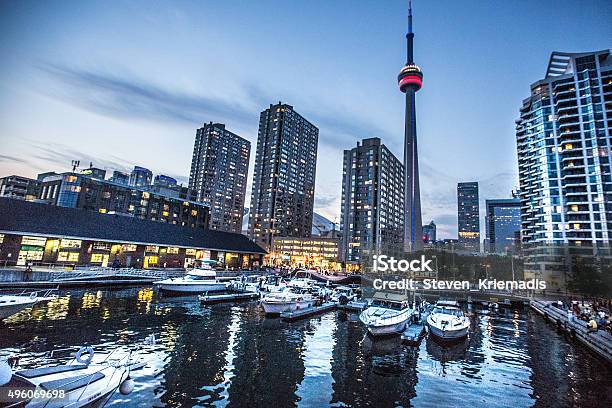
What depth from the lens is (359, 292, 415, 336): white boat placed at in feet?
83.9

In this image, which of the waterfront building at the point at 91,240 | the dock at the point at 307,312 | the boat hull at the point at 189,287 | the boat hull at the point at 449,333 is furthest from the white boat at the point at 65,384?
the waterfront building at the point at 91,240

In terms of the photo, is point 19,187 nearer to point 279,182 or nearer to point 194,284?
point 279,182

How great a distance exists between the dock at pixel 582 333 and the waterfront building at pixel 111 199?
385ft

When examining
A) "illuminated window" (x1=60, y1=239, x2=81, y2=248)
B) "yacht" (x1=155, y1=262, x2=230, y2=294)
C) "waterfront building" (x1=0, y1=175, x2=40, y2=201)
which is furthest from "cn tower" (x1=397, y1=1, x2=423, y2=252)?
"waterfront building" (x1=0, y1=175, x2=40, y2=201)

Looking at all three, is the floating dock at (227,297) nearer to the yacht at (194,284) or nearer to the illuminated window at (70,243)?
the yacht at (194,284)

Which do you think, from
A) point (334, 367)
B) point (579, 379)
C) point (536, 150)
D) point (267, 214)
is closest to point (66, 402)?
point (334, 367)

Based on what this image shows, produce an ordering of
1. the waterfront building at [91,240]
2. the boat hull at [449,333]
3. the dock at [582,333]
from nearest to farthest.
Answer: the dock at [582,333]
the boat hull at [449,333]
the waterfront building at [91,240]

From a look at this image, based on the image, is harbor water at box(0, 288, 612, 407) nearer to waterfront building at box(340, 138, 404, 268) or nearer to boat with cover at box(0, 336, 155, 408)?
boat with cover at box(0, 336, 155, 408)

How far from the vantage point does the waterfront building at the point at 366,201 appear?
148875mm

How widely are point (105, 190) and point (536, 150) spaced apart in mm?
150005

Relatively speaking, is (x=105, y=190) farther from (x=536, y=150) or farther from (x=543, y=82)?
(x=543, y=82)

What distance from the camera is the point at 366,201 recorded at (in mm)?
152000

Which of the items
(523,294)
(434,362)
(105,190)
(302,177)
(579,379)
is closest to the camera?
(579,379)

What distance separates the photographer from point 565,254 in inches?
2977
